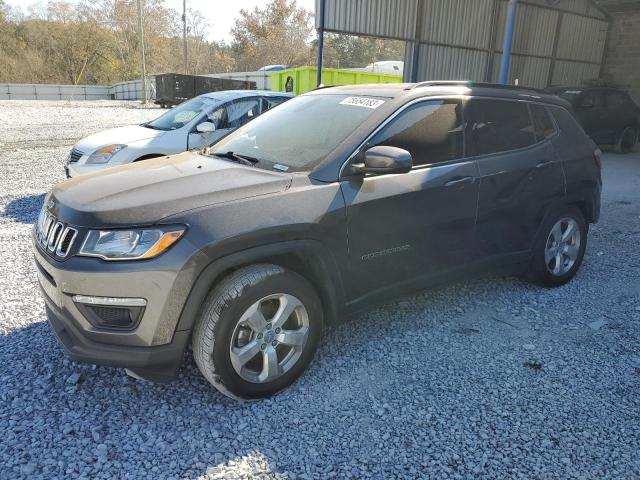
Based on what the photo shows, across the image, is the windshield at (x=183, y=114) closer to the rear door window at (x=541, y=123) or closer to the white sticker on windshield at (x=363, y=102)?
the white sticker on windshield at (x=363, y=102)

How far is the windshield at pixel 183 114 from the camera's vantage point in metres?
7.07

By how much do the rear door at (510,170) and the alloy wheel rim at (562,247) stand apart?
1.04ft

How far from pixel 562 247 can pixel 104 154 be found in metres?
5.43

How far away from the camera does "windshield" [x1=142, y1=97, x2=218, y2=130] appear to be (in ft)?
23.2

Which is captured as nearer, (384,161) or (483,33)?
(384,161)

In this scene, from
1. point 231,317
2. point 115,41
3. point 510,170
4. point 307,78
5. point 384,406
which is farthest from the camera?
point 115,41

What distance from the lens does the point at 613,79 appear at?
20078mm

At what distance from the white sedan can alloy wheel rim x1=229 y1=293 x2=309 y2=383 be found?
3.75 meters

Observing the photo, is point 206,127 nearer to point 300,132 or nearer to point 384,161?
point 300,132

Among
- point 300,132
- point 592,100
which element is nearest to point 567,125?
point 300,132

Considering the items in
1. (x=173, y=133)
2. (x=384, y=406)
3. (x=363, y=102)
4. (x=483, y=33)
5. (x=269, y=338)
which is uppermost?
(x=483, y=33)

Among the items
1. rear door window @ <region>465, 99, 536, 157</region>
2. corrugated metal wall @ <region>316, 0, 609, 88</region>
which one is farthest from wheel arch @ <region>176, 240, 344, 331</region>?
corrugated metal wall @ <region>316, 0, 609, 88</region>

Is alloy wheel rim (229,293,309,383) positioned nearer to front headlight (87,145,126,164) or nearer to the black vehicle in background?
front headlight (87,145,126,164)

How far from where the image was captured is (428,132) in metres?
3.41
